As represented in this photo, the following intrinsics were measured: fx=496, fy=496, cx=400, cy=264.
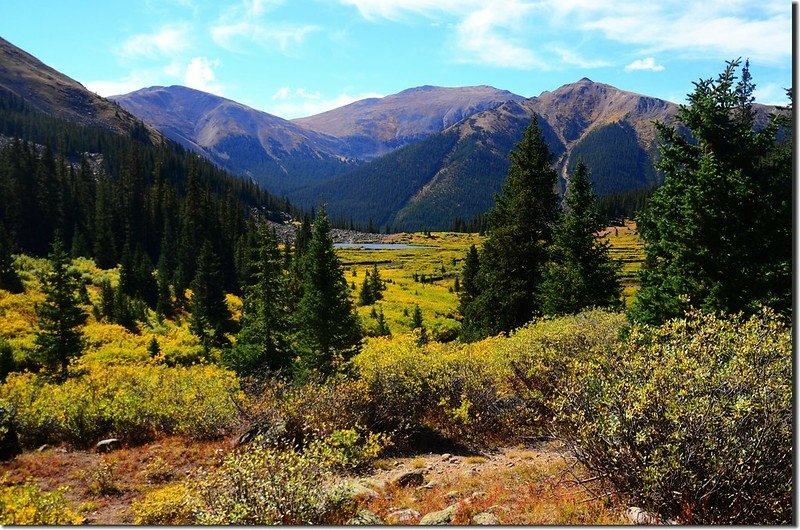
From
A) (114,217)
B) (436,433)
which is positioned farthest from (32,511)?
(114,217)

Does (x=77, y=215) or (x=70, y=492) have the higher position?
(x=77, y=215)

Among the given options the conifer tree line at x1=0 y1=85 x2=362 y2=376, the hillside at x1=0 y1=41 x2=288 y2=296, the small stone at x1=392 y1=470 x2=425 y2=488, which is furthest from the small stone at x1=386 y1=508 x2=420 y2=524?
the hillside at x1=0 y1=41 x2=288 y2=296

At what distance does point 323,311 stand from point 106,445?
34.4ft

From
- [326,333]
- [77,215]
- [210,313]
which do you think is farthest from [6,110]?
[326,333]

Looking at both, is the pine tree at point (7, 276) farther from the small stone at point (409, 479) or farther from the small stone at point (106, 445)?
the small stone at point (409, 479)

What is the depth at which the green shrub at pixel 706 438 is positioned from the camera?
7.01m

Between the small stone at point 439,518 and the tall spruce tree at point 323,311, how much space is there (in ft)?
47.9

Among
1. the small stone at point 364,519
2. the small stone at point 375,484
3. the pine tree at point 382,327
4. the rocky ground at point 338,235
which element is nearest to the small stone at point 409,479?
the small stone at point 375,484

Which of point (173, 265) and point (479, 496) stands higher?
point (173, 265)

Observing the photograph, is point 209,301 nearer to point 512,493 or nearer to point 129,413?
point 129,413

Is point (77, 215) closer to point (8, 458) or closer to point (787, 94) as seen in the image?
point (8, 458)

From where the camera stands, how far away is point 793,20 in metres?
8.02

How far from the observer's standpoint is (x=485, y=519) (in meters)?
8.22

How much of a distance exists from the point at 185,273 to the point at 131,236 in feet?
59.9
